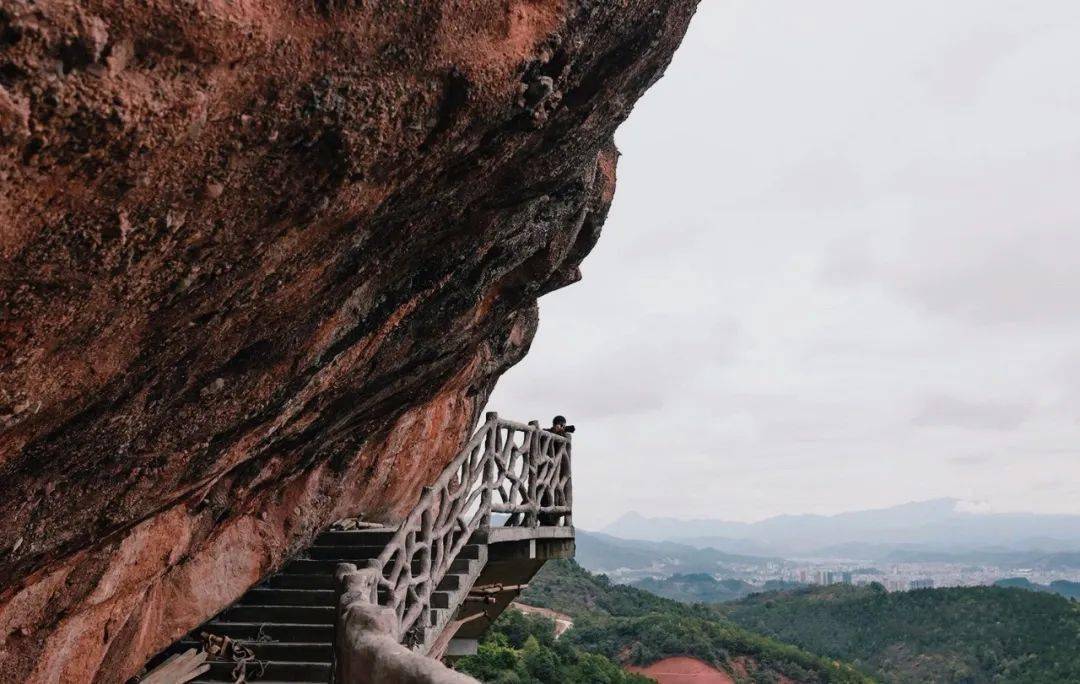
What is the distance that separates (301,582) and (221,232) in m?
5.82

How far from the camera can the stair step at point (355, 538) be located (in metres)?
10.1

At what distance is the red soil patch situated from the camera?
40.1m

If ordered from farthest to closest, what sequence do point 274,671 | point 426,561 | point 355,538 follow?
1. point 355,538
2. point 426,561
3. point 274,671

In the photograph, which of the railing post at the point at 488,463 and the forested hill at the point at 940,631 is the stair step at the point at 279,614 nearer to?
the railing post at the point at 488,463

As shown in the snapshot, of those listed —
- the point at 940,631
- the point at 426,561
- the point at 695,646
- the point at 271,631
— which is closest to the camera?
the point at 426,561

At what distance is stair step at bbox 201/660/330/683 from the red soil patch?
34.7 metres

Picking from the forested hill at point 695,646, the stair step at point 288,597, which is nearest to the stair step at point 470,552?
the stair step at point 288,597

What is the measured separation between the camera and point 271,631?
8.30 m

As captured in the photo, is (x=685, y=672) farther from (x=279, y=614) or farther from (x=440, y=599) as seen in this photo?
(x=279, y=614)

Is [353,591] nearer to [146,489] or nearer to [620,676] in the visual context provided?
[146,489]

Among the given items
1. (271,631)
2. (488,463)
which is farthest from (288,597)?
(488,463)

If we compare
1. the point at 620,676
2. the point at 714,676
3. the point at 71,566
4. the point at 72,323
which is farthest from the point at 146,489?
the point at 714,676

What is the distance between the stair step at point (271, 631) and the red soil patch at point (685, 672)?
34.2 meters

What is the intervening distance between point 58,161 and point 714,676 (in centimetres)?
4131
